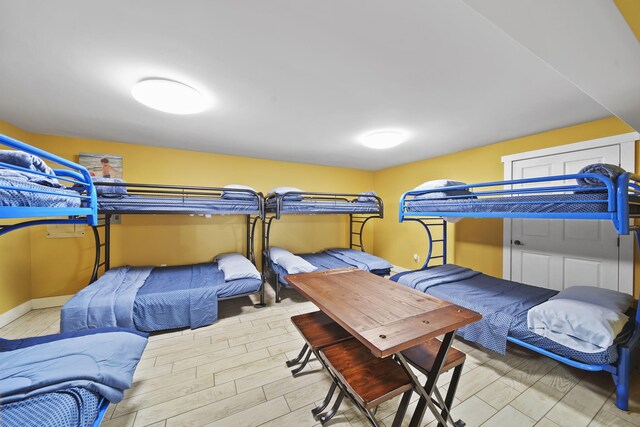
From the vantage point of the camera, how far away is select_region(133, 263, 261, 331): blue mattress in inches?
86.6

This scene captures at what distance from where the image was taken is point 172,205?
8.37 feet

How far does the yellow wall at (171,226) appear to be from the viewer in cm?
286

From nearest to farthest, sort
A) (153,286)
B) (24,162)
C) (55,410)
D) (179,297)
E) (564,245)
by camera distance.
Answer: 1. (55,410)
2. (24,162)
3. (179,297)
4. (153,286)
5. (564,245)

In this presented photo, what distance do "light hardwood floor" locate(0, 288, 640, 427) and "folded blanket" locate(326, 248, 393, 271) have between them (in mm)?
1339

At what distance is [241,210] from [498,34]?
107 inches

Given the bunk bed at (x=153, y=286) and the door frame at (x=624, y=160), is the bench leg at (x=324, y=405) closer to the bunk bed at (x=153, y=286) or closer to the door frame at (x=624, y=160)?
the bunk bed at (x=153, y=286)

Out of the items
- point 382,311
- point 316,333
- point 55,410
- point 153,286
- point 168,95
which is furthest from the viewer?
point 153,286

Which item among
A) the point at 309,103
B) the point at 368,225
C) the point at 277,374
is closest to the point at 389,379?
the point at 277,374

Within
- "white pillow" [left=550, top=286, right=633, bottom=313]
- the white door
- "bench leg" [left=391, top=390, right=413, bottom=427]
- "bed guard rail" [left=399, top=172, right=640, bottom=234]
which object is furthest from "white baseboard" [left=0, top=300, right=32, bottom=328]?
the white door

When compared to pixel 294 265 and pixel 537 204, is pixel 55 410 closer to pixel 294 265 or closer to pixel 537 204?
pixel 294 265

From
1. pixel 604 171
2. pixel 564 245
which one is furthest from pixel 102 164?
pixel 564 245

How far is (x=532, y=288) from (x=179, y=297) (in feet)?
12.1

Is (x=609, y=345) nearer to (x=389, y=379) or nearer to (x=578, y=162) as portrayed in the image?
(x=389, y=379)

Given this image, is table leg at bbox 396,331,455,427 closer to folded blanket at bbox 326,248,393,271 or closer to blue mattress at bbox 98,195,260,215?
folded blanket at bbox 326,248,393,271
